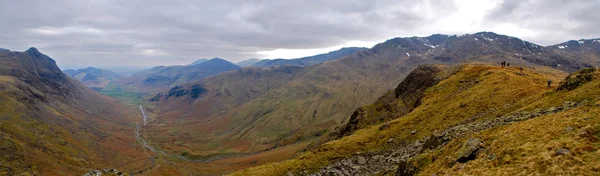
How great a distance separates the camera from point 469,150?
32812 millimetres

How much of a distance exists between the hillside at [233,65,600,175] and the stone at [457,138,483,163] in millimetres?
97

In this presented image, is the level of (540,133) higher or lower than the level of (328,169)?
higher

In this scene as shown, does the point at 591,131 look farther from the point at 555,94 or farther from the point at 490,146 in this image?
the point at 555,94

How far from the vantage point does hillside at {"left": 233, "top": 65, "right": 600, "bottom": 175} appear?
26.8 meters

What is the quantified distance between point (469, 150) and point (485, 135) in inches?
248

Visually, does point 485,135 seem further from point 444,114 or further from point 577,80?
point 577,80

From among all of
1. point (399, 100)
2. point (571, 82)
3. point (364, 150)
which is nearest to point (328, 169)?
point (364, 150)

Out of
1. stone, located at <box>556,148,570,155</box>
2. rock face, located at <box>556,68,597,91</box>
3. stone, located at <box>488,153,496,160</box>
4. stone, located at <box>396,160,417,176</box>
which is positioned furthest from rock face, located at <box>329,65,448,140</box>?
stone, located at <box>556,148,570,155</box>

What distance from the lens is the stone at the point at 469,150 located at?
3206cm

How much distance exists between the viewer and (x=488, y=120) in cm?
4881

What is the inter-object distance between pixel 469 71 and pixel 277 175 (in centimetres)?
7410

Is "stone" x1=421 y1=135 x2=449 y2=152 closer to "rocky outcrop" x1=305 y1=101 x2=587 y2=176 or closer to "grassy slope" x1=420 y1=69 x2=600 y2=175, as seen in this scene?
"rocky outcrop" x1=305 y1=101 x2=587 y2=176

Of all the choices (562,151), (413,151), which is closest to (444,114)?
(413,151)

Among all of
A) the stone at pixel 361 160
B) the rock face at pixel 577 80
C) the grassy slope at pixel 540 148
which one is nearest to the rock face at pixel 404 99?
the rock face at pixel 577 80
